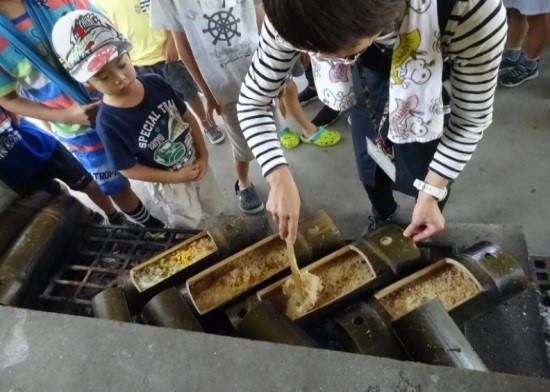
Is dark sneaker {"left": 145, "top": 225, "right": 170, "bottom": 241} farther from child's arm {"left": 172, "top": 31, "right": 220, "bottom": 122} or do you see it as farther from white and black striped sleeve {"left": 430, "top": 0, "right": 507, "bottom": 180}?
white and black striped sleeve {"left": 430, "top": 0, "right": 507, "bottom": 180}

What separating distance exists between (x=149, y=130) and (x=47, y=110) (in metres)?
0.44

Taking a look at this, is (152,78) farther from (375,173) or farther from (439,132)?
(439,132)

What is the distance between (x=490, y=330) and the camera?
1.23 m

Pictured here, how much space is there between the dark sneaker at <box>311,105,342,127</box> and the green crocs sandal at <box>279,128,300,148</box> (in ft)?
0.63

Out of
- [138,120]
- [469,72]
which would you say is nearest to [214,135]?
[138,120]

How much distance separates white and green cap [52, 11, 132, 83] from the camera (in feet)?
4.52

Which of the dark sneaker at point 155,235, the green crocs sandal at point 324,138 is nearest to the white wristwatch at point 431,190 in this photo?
the dark sneaker at point 155,235

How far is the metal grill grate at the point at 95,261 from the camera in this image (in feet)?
4.76

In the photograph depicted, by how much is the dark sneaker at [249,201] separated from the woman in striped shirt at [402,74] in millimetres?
1105

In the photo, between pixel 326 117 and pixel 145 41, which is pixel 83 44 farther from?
pixel 326 117

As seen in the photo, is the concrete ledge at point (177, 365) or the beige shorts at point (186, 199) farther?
the beige shorts at point (186, 199)

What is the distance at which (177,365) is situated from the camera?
0.74m

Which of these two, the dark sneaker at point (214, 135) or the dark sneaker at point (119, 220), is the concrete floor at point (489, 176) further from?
the dark sneaker at point (119, 220)

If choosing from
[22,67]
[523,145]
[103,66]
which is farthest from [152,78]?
[523,145]
